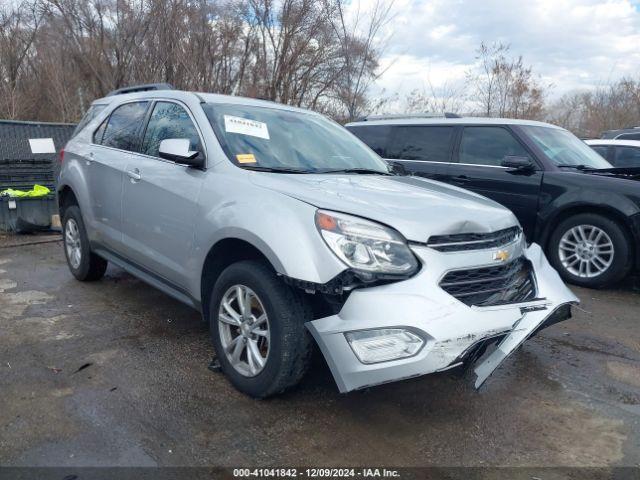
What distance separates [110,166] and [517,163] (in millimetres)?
4024

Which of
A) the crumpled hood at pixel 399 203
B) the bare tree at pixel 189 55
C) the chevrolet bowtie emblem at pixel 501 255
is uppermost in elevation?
the bare tree at pixel 189 55

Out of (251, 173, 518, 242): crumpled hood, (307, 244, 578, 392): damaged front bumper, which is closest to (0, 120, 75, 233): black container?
(251, 173, 518, 242): crumpled hood

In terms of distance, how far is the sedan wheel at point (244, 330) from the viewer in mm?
2939

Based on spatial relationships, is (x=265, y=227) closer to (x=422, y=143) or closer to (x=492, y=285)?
(x=492, y=285)

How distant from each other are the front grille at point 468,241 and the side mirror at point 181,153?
156 cm

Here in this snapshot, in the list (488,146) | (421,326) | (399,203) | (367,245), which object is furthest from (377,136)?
(421,326)

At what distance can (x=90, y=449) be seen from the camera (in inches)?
101

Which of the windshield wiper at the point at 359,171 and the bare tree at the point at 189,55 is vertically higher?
the bare tree at the point at 189,55

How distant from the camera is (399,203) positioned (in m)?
2.90

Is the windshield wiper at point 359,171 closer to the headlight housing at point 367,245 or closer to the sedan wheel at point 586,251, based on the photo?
the headlight housing at point 367,245

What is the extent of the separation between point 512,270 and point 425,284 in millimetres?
803

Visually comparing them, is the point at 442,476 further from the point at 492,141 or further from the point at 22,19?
the point at 22,19

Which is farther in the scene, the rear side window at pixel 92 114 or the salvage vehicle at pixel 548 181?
the salvage vehicle at pixel 548 181

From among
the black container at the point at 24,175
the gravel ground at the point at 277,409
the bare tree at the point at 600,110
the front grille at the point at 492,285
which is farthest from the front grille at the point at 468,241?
the bare tree at the point at 600,110
